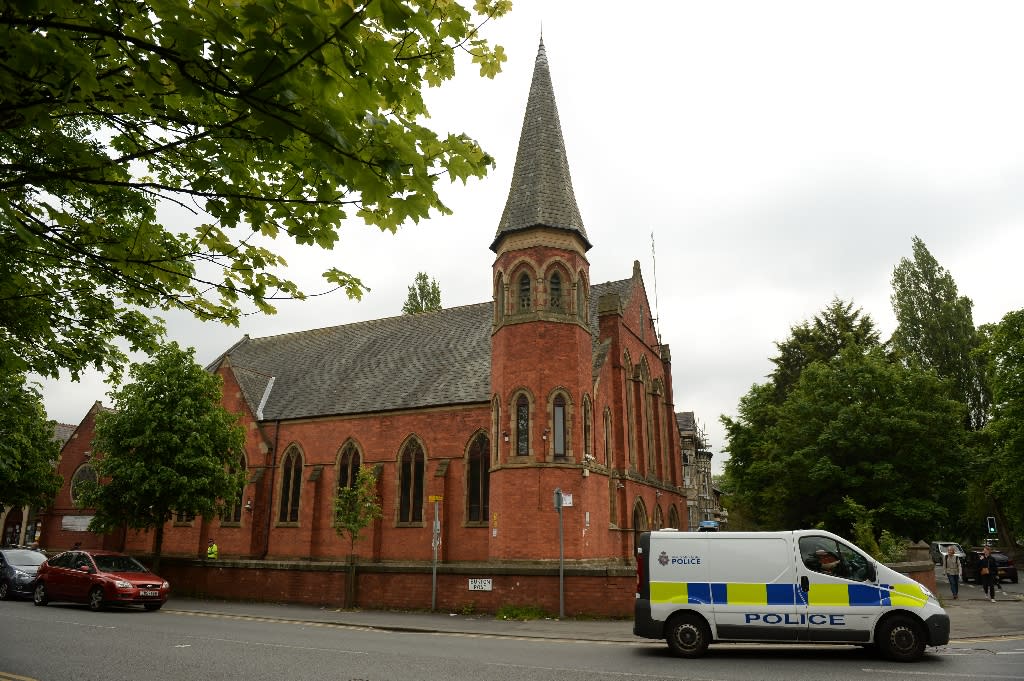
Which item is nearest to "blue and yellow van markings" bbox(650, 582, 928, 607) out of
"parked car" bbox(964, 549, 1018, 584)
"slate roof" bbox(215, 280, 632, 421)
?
"slate roof" bbox(215, 280, 632, 421)

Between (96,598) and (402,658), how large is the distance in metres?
11.5

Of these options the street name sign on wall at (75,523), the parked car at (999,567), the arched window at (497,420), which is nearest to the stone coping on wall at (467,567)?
the arched window at (497,420)

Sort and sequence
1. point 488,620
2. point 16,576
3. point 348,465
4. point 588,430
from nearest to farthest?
point 488,620
point 16,576
point 588,430
point 348,465

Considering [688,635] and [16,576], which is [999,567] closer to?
[688,635]

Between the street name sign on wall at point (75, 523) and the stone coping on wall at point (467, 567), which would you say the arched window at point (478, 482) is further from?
the street name sign on wall at point (75, 523)

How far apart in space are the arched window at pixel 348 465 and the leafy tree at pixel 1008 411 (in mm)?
27246

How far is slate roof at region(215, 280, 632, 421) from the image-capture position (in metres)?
27.2

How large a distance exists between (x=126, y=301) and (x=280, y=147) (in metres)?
4.38

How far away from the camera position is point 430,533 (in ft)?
81.2

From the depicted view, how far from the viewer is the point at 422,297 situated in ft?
163

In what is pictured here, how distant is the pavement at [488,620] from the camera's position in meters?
14.3

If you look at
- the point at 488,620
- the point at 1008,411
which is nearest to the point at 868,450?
the point at 1008,411

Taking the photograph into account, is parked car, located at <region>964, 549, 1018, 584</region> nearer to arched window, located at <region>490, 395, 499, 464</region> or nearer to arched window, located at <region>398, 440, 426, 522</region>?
arched window, located at <region>490, 395, 499, 464</region>

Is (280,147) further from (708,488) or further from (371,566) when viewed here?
(708,488)
